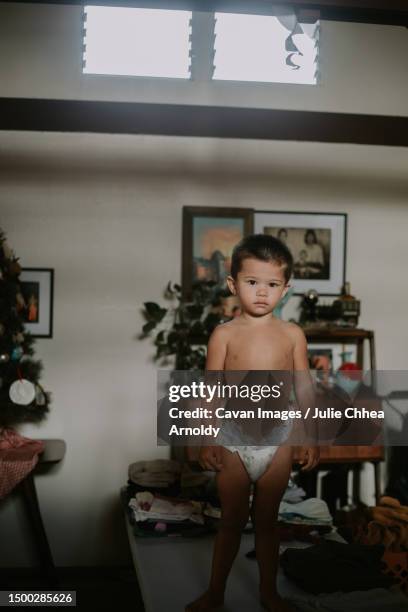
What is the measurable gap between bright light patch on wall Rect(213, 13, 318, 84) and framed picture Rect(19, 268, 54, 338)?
5.46 feet

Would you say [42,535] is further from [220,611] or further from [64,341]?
[220,611]

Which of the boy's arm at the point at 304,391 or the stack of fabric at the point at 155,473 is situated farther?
the stack of fabric at the point at 155,473

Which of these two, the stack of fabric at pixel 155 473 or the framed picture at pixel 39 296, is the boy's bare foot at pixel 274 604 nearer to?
the stack of fabric at pixel 155 473

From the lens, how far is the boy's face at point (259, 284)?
1.62 metres

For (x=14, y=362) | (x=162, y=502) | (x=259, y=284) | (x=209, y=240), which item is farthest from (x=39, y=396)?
(x=259, y=284)

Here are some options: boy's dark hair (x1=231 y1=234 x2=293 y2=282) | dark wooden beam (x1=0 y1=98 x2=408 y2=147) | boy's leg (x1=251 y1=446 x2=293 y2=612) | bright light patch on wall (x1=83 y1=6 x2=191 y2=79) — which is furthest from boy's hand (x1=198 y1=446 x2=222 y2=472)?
bright light patch on wall (x1=83 y1=6 x2=191 y2=79)

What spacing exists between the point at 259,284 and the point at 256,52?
2.82m

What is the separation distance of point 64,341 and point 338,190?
6.56 feet

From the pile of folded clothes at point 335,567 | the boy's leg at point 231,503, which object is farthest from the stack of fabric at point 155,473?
the boy's leg at point 231,503

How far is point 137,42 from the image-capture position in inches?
153

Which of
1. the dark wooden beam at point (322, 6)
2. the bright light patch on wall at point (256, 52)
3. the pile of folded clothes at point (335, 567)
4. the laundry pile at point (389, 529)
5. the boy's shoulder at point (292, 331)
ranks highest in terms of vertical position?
the bright light patch on wall at point (256, 52)

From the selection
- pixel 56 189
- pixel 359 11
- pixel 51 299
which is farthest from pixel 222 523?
pixel 56 189

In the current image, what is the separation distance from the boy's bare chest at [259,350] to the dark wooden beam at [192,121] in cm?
144

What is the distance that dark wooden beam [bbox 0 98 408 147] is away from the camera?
2.80 meters
